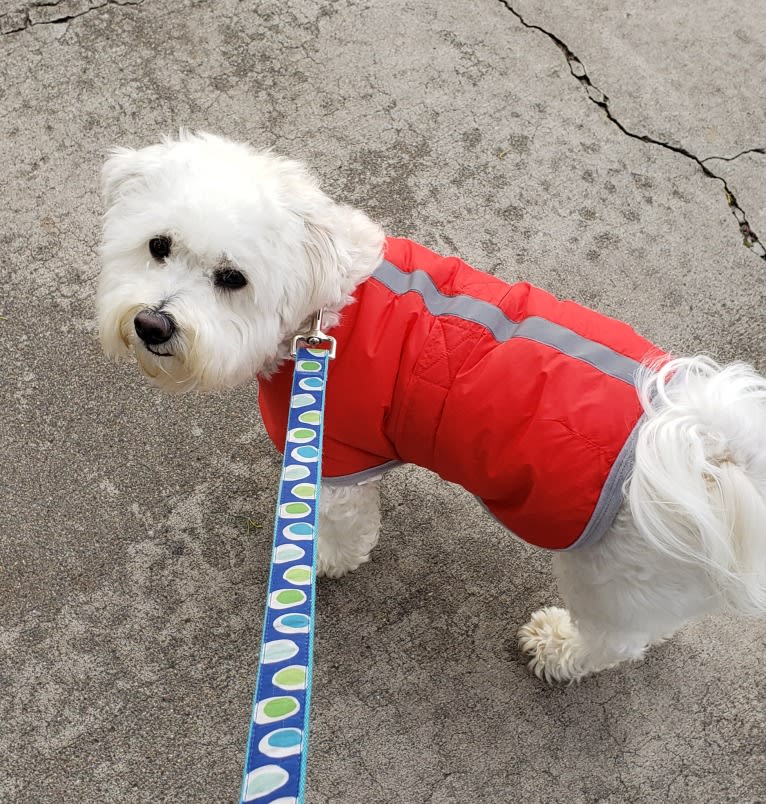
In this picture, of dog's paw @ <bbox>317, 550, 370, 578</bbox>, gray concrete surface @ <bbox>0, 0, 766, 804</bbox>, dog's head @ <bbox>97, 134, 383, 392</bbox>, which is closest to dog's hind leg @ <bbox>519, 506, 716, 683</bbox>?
gray concrete surface @ <bbox>0, 0, 766, 804</bbox>

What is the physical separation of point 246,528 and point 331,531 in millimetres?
377

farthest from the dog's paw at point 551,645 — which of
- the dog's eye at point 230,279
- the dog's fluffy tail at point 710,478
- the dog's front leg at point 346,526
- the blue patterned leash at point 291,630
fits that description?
the dog's eye at point 230,279

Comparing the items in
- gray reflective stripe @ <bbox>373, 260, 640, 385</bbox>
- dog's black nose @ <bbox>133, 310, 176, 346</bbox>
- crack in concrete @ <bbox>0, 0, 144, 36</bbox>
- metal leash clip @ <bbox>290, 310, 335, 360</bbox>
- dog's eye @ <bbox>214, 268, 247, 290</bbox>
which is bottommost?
crack in concrete @ <bbox>0, 0, 144, 36</bbox>

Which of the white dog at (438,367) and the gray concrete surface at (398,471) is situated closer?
the white dog at (438,367)

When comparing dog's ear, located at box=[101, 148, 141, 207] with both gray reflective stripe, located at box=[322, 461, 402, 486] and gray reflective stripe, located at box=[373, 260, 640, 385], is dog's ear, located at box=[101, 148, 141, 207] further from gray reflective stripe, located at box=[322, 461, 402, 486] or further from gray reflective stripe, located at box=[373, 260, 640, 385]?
gray reflective stripe, located at box=[322, 461, 402, 486]

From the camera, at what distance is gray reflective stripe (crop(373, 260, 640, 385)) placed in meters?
1.57

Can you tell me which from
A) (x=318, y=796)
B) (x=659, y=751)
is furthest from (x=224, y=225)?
(x=659, y=751)

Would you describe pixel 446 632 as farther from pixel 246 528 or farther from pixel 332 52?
pixel 332 52

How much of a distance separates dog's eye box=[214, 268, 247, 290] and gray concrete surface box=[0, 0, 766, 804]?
94 cm

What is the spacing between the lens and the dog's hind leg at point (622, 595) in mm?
1535

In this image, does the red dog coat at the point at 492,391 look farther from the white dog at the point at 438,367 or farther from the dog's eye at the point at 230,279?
the dog's eye at the point at 230,279

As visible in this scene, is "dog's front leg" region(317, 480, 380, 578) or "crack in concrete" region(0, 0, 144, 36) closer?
"dog's front leg" region(317, 480, 380, 578)

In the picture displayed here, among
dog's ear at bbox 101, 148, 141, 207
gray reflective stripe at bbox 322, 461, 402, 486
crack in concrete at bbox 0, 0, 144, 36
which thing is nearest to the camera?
dog's ear at bbox 101, 148, 141, 207

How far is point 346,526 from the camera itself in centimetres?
201
